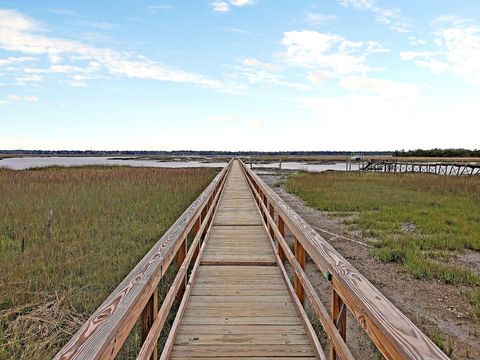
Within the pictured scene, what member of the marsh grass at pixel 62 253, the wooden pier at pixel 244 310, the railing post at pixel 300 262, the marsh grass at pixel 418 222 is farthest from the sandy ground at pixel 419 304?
the marsh grass at pixel 62 253

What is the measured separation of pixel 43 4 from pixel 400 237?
13.1 m

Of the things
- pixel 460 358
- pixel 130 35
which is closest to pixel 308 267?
pixel 460 358

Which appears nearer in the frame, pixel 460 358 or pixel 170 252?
pixel 170 252

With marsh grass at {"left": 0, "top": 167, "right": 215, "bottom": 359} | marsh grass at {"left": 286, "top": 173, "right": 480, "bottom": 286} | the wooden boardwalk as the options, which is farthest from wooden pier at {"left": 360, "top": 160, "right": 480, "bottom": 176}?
the wooden boardwalk

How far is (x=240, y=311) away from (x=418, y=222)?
887cm

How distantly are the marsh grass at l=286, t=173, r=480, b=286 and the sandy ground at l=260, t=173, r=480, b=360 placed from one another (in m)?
0.36

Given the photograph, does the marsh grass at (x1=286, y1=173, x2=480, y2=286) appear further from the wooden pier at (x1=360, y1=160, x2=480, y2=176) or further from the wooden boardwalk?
the wooden pier at (x1=360, y1=160, x2=480, y2=176)

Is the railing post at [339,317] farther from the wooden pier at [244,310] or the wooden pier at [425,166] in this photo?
the wooden pier at [425,166]

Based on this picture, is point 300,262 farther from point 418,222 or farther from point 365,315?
point 418,222

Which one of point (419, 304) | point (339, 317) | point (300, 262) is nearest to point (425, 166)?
point (419, 304)

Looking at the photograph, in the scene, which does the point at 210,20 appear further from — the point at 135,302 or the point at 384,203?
the point at 135,302

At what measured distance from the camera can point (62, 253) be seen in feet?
22.6

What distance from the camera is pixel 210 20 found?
17031mm

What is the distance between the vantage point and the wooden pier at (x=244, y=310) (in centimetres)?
139
